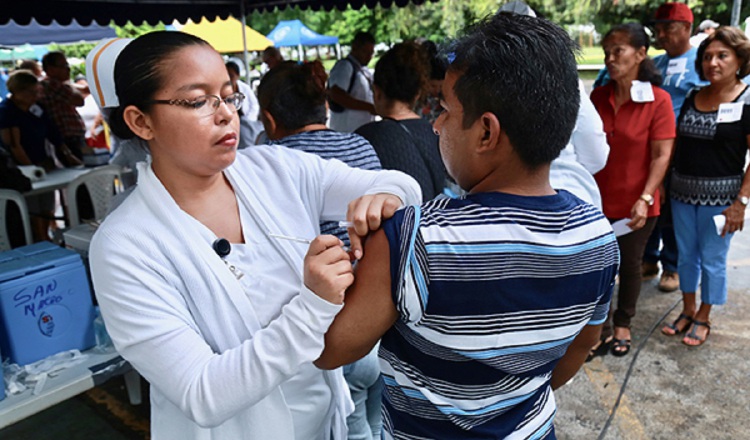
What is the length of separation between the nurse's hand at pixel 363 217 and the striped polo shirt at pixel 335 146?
114 centimetres

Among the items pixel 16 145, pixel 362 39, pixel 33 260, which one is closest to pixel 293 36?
pixel 362 39

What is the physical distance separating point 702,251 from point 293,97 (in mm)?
2899

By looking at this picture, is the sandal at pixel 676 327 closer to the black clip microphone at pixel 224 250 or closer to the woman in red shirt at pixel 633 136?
the woman in red shirt at pixel 633 136

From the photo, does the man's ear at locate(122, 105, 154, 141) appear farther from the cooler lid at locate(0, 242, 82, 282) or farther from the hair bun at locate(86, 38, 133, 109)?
the cooler lid at locate(0, 242, 82, 282)

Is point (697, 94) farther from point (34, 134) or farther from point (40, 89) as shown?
point (40, 89)

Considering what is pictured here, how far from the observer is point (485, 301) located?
34.7 inches

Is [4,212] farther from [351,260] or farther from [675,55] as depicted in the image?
[675,55]

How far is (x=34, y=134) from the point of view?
5609 mm

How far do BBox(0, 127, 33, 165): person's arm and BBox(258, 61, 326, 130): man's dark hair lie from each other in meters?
4.46

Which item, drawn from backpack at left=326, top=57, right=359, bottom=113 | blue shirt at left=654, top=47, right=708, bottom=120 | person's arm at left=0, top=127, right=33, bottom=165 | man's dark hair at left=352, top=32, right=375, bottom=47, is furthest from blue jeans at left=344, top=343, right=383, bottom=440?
person's arm at left=0, top=127, right=33, bottom=165

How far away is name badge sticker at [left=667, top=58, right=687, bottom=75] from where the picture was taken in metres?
3.97

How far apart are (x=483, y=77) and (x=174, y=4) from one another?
20.9ft

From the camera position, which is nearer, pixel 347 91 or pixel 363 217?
pixel 363 217

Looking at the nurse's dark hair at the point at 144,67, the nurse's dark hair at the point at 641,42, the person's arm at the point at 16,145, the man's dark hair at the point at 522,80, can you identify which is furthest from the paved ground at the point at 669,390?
the person's arm at the point at 16,145
